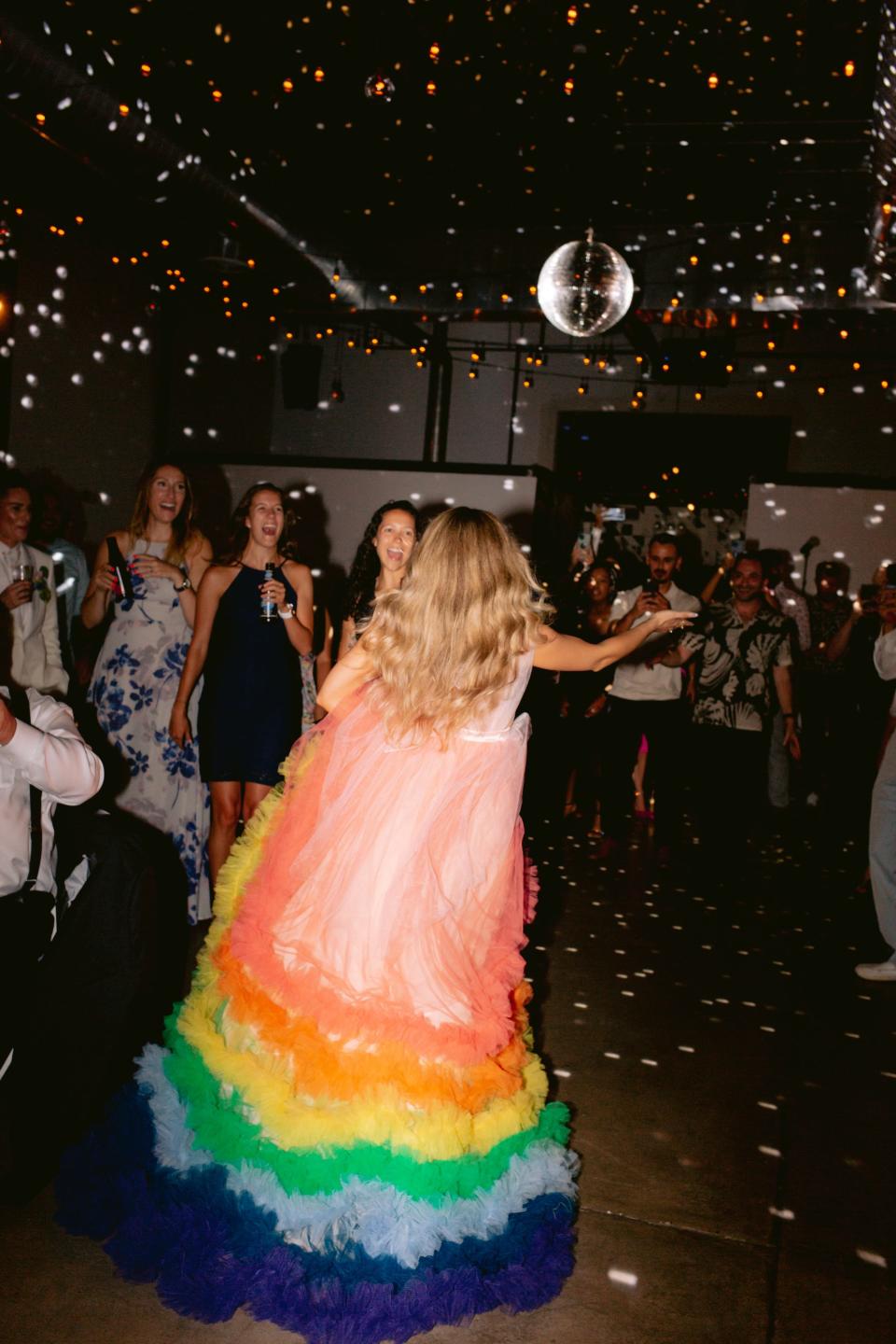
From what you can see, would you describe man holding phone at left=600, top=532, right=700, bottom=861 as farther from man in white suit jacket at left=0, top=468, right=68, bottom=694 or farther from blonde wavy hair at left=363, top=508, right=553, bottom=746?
blonde wavy hair at left=363, top=508, right=553, bottom=746

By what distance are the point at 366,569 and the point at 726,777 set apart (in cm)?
217

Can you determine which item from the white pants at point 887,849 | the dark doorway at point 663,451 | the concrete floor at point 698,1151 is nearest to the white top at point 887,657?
the white pants at point 887,849

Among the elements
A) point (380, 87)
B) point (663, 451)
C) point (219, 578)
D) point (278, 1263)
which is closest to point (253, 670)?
point (219, 578)

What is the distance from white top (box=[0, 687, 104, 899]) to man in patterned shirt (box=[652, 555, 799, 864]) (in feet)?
10.7

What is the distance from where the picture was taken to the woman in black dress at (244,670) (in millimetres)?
3480

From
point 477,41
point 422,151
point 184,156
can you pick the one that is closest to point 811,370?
point 422,151

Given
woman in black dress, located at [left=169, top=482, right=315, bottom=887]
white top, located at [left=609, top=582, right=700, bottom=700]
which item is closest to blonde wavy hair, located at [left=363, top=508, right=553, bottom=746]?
woman in black dress, located at [left=169, top=482, right=315, bottom=887]

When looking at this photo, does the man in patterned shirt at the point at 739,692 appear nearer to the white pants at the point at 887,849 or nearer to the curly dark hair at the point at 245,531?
the white pants at the point at 887,849

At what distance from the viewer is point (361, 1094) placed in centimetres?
179

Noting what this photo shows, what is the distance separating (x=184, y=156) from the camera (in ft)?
18.5

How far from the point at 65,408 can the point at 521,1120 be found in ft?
20.2

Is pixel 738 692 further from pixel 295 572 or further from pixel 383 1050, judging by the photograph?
pixel 383 1050

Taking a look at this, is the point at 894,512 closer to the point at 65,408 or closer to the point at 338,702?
the point at 65,408

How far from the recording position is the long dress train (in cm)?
175
